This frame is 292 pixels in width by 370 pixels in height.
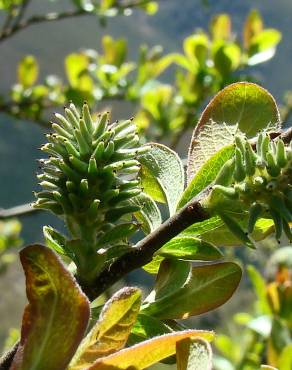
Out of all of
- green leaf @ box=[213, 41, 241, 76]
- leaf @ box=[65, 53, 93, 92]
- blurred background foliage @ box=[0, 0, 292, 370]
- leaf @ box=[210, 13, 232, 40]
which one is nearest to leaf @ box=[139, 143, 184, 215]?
blurred background foliage @ box=[0, 0, 292, 370]

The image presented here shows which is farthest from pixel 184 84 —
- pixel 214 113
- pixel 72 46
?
pixel 72 46

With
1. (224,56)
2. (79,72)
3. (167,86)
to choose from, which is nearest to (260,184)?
(224,56)

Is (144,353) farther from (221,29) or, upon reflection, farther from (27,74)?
(27,74)

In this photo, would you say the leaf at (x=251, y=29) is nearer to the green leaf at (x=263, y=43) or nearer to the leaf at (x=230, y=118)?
the green leaf at (x=263, y=43)

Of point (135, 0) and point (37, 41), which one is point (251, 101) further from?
point (37, 41)

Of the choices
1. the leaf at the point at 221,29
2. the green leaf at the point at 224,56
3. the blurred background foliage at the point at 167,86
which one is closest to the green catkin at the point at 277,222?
the blurred background foliage at the point at 167,86

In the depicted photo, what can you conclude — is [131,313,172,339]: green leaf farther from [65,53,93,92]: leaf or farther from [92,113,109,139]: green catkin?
[65,53,93,92]: leaf

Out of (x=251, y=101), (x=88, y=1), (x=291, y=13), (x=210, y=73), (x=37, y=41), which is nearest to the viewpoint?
(x=251, y=101)
